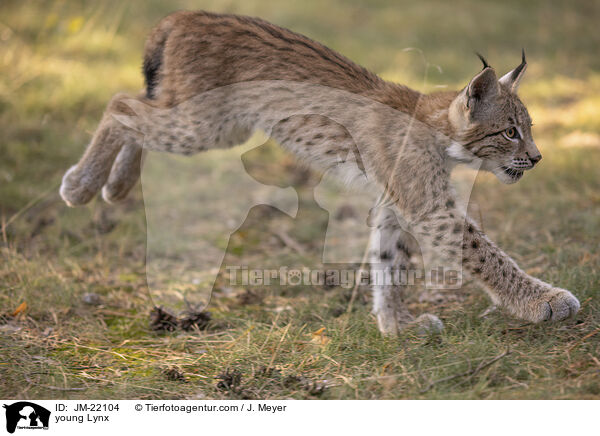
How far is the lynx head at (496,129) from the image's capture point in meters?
3.59

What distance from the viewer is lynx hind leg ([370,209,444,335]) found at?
3729mm

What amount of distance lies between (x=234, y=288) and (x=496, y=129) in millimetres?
2102

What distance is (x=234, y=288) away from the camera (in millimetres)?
4453

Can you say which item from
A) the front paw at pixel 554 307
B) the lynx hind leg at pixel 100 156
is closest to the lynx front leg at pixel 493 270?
the front paw at pixel 554 307

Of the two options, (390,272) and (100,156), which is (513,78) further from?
(100,156)

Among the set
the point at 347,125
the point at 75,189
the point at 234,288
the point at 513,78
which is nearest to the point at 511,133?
the point at 513,78

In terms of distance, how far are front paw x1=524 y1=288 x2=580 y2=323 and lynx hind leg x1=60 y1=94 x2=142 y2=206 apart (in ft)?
8.84

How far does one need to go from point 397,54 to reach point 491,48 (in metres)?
1.84

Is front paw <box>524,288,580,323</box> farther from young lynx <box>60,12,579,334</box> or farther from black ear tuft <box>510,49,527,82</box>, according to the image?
black ear tuft <box>510,49,527,82</box>

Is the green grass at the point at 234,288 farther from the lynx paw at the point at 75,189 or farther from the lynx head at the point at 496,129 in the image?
the lynx head at the point at 496,129

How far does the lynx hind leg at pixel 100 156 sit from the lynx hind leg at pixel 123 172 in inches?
5.2
